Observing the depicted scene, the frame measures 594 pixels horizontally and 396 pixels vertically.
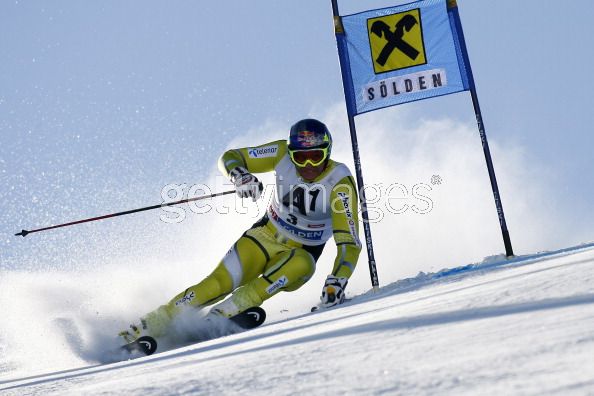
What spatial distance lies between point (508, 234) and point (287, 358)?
4.65 metres

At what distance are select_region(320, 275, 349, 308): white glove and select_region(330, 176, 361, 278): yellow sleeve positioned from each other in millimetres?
213

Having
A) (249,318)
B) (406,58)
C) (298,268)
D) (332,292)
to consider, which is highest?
(406,58)

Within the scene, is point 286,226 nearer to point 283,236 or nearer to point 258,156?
point 283,236

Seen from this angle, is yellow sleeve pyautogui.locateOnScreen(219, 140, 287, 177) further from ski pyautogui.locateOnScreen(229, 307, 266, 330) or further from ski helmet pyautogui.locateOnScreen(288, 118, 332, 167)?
ski pyautogui.locateOnScreen(229, 307, 266, 330)

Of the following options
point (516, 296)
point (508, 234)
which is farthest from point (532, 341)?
point (508, 234)

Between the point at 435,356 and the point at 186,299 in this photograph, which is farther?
the point at 186,299

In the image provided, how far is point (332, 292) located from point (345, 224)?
0.72 meters

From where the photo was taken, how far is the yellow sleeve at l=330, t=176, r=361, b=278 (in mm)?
5375

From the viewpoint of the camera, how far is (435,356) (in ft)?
5.05

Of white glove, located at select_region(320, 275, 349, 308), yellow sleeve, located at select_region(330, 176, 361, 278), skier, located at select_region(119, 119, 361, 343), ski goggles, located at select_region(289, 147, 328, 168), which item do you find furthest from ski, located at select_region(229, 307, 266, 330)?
ski goggles, located at select_region(289, 147, 328, 168)

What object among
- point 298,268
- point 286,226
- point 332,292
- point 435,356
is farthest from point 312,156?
point 435,356

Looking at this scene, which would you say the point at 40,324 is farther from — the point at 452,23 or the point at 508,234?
the point at 452,23

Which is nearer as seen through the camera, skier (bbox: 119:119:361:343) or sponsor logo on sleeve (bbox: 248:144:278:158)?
skier (bbox: 119:119:361:343)

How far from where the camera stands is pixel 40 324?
6145 millimetres
